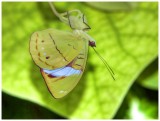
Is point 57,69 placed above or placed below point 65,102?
above

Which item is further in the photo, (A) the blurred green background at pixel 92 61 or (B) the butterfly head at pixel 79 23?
(A) the blurred green background at pixel 92 61

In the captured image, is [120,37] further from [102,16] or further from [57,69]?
[57,69]

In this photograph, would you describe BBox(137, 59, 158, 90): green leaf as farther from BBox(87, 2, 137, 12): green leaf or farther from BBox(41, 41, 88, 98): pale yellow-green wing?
BBox(41, 41, 88, 98): pale yellow-green wing

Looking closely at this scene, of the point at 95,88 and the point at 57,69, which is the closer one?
the point at 57,69

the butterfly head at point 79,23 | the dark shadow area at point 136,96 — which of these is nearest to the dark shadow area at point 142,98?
the dark shadow area at point 136,96

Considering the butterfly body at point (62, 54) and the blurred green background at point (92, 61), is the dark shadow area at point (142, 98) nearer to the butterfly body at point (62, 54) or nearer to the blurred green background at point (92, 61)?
the blurred green background at point (92, 61)

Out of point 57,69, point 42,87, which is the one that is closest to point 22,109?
point 42,87

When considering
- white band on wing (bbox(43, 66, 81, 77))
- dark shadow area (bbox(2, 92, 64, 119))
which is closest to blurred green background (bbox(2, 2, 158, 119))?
dark shadow area (bbox(2, 92, 64, 119))

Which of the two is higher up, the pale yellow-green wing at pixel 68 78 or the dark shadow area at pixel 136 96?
the pale yellow-green wing at pixel 68 78
